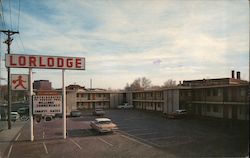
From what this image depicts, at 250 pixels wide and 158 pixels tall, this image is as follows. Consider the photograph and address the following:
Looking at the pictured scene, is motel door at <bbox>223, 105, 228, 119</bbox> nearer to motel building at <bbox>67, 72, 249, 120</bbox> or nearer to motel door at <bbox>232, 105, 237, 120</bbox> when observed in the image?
motel building at <bbox>67, 72, 249, 120</bbox>

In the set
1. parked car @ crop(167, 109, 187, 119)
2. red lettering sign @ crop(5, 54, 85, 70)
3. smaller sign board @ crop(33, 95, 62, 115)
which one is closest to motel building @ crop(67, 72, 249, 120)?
parked car @ crop(167, 109, 187, 119)

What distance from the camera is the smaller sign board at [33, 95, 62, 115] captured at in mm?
14773

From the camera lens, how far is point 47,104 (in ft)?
49.1

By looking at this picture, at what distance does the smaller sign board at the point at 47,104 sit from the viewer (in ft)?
48.5

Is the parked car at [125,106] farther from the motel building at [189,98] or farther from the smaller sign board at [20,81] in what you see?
the smaller sign board at [20,81]

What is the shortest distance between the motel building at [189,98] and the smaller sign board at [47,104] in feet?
36.4

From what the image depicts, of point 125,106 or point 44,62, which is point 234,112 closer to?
point 44,62

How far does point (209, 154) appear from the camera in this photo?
1124 centimetres

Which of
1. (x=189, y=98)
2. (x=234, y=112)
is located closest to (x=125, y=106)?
(x=189, y=98)

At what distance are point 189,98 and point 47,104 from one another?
72.5ft

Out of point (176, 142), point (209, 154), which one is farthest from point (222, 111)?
point (209, 154)

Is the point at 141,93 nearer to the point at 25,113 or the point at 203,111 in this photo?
the point at 203,111

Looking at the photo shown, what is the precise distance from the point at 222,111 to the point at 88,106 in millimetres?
26776

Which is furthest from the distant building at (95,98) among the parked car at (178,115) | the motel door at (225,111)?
the motel door at (225,111)
